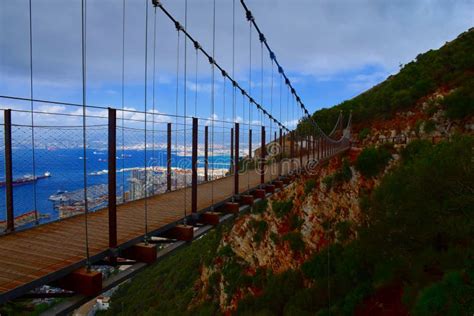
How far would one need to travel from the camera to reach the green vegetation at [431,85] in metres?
15.7

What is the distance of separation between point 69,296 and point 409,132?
19205 millimetres

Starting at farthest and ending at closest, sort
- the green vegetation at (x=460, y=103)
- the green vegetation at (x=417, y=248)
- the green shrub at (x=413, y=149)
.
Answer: the green vegetation at (x=460, y=103), the green shrub at (x=413, y=149), the green vegetation at (x=417, y=248)

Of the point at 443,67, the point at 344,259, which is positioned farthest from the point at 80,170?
the point at 443,67

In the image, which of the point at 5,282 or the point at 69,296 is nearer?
the point at 5,282

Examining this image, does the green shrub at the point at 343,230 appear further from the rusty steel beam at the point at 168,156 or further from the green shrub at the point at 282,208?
the rusty steel beam at the point at 168,156

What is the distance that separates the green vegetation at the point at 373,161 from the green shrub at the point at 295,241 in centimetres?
402

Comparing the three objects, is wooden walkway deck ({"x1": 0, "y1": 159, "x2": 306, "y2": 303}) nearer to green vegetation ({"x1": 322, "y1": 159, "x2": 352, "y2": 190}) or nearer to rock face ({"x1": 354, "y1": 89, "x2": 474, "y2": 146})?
green vegetation ({"x1": 322, "y1": 159, "x2": 352, "y2": 190})

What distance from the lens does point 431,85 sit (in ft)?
68.2

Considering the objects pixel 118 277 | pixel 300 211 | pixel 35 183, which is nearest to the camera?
pixel 118 277

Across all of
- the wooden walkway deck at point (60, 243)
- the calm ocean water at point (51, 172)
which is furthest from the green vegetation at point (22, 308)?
the calm ocean water at point (51, 172)

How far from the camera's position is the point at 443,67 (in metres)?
21.9

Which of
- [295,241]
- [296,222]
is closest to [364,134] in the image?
[296,222]

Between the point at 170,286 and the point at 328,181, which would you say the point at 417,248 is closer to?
the point at 328,181

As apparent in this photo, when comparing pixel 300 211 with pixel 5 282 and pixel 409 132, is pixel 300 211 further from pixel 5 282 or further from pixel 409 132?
pixel 5 282
